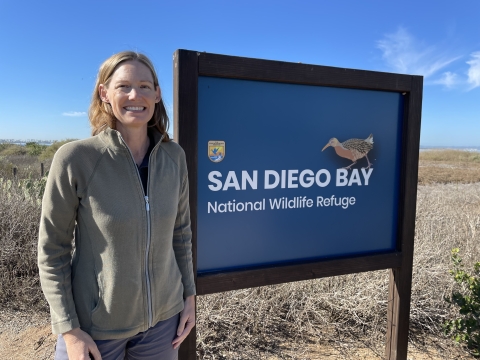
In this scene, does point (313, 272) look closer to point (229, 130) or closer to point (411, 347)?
point (229, 130)

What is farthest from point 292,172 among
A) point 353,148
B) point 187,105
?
point 187,105

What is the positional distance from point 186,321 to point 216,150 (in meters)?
0.89

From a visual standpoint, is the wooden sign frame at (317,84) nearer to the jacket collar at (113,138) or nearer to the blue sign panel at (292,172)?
the blue sign panel at (292,172)

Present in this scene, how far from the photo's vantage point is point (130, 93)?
1445 millimetres

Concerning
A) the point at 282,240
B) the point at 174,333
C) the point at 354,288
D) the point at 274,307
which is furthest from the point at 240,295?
the point at 174,333

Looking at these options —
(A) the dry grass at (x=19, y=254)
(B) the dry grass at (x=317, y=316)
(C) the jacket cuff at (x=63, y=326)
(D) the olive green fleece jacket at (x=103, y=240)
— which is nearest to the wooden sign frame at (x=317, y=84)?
(D) the olive green fleece jacket at (x=103, y=240)

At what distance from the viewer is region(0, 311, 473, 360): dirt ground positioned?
9.87ft

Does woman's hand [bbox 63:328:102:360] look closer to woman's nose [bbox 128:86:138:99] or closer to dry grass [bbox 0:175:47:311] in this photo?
woman's nose [bbox 128:86:138:99]

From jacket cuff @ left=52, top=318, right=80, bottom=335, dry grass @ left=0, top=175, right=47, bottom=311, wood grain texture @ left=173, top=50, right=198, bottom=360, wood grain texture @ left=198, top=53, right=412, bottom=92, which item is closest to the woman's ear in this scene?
wood grain texture @ left=173, top=50, right=198, bottom=360

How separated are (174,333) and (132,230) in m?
0.55

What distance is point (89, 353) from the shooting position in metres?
1.40

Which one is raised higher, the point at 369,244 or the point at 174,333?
the point at 369,244

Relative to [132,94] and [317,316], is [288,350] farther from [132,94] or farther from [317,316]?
[132,94]

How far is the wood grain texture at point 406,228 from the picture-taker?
2.62m
